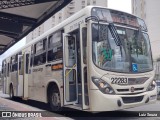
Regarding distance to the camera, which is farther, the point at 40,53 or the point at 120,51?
the point at 40,53

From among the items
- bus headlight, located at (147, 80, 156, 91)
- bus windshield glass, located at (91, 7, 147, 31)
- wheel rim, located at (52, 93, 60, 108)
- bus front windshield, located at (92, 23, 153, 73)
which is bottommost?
wheel rim, located at (52, 93, 60, 108)

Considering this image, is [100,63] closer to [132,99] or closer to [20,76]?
[132,99]

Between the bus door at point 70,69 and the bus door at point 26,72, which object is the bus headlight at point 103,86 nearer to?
the bus door at point 70,69

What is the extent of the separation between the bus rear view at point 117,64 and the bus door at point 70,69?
101 cm

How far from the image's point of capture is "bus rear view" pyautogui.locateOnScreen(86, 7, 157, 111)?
7.13 m

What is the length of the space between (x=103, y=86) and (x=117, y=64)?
784 mm

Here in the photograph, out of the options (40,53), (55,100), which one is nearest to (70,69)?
(55,100)

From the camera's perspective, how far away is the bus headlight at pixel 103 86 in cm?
711

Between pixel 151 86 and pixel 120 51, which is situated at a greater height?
pixel 120 51

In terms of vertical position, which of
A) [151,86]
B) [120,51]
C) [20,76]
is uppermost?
[120,51]

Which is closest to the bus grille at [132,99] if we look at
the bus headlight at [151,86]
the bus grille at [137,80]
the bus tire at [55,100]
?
the bus grille at [137,80]

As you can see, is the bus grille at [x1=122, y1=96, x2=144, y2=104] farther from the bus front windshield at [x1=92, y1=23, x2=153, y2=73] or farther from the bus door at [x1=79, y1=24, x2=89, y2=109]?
the bus door at [x1=79, y1=24, x2=89, y2=109]

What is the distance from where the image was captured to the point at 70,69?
26.9 feet

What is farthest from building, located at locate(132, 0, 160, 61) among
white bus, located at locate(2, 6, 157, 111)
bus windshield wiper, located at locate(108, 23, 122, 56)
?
bus windshield wiper, located at locate(108, 23, 122, 56)
